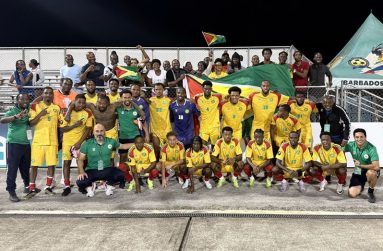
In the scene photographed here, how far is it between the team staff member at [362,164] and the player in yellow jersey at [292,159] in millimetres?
966

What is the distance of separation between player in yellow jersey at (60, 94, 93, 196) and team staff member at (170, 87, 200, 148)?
6.08ft

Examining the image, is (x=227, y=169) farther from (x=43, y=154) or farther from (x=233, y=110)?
(x=43, y=154)

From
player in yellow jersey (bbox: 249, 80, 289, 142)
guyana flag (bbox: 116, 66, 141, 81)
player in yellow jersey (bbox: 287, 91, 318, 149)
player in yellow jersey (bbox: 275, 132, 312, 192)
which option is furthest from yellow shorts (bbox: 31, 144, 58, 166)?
player in yellow jersey (bbox: 287, 91, 318, 149)

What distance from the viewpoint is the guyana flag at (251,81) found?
9625 millimetres

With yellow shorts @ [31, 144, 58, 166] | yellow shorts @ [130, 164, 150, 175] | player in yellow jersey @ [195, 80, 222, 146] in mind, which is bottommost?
yellow shorts @ [130, 164, 150, 175]

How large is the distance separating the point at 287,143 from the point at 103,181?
12.8 feet

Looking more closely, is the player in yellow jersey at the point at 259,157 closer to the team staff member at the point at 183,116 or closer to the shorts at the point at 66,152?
the team staff member at the point at 183,116

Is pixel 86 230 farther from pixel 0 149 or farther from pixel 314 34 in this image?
pixel 314 34

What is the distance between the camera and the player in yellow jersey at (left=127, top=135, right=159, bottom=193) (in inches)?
315

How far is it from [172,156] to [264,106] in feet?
7.86

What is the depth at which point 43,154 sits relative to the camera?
779cm

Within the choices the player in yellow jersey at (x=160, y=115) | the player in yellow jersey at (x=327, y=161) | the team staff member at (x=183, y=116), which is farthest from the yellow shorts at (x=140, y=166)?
the player in yellow jersey at (x=327, y=161)

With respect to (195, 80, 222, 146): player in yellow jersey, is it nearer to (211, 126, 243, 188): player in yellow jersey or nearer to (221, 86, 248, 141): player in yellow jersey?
(221, 86, 248, 141): player in yellow jersey

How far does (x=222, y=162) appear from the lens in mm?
8297
